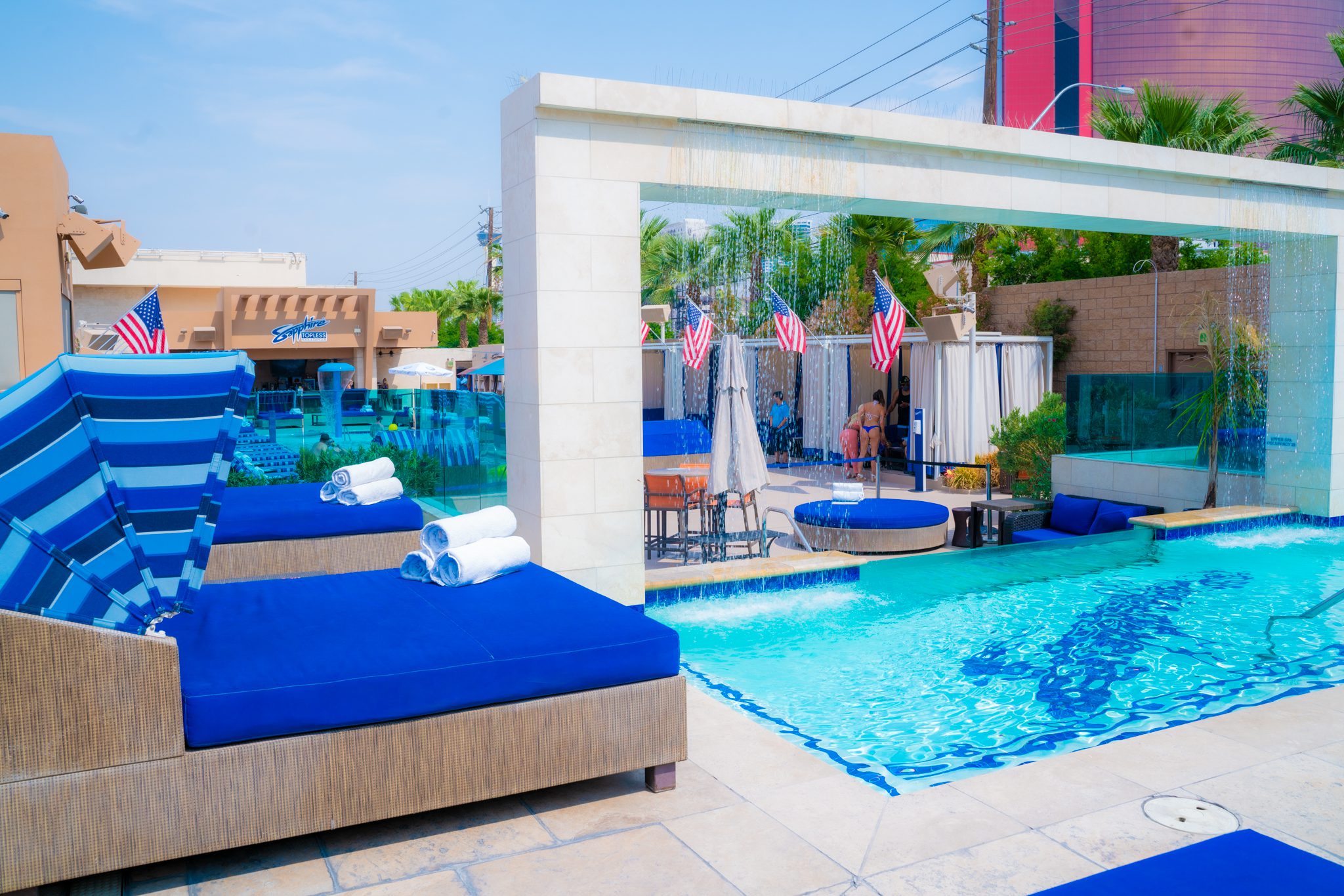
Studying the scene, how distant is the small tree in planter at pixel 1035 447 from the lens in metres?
14.3

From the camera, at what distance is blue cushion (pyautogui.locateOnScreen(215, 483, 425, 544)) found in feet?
23.7

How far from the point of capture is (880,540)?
10.4 m

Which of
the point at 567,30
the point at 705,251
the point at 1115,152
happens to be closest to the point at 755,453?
Result: the point at 1115,152

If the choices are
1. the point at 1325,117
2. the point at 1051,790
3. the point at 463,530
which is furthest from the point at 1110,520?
the point at 1325,117

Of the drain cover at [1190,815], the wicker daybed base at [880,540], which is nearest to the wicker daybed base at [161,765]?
the drain cover at [1190,815]

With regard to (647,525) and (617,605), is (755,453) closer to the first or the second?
(647,525)

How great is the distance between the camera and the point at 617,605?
444 cm

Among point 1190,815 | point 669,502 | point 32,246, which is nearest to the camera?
point 1190,815

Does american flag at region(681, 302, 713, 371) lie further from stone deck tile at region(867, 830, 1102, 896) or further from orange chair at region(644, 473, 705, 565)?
stone deck tile at region(867, 830, 1102, 896)

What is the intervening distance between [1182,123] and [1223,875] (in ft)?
59.5

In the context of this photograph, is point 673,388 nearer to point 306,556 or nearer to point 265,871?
point 306,556

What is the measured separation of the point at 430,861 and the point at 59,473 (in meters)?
1.93

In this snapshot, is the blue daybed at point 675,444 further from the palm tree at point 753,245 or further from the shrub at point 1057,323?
the palm tree at point 753,245

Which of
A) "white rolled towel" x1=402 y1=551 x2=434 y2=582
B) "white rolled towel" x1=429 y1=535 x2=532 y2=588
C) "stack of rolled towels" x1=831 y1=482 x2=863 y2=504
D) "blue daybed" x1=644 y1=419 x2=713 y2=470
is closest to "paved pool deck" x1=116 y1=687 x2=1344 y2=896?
"white rolled towel" x1=429 y1=535 x2=532 y2=588
